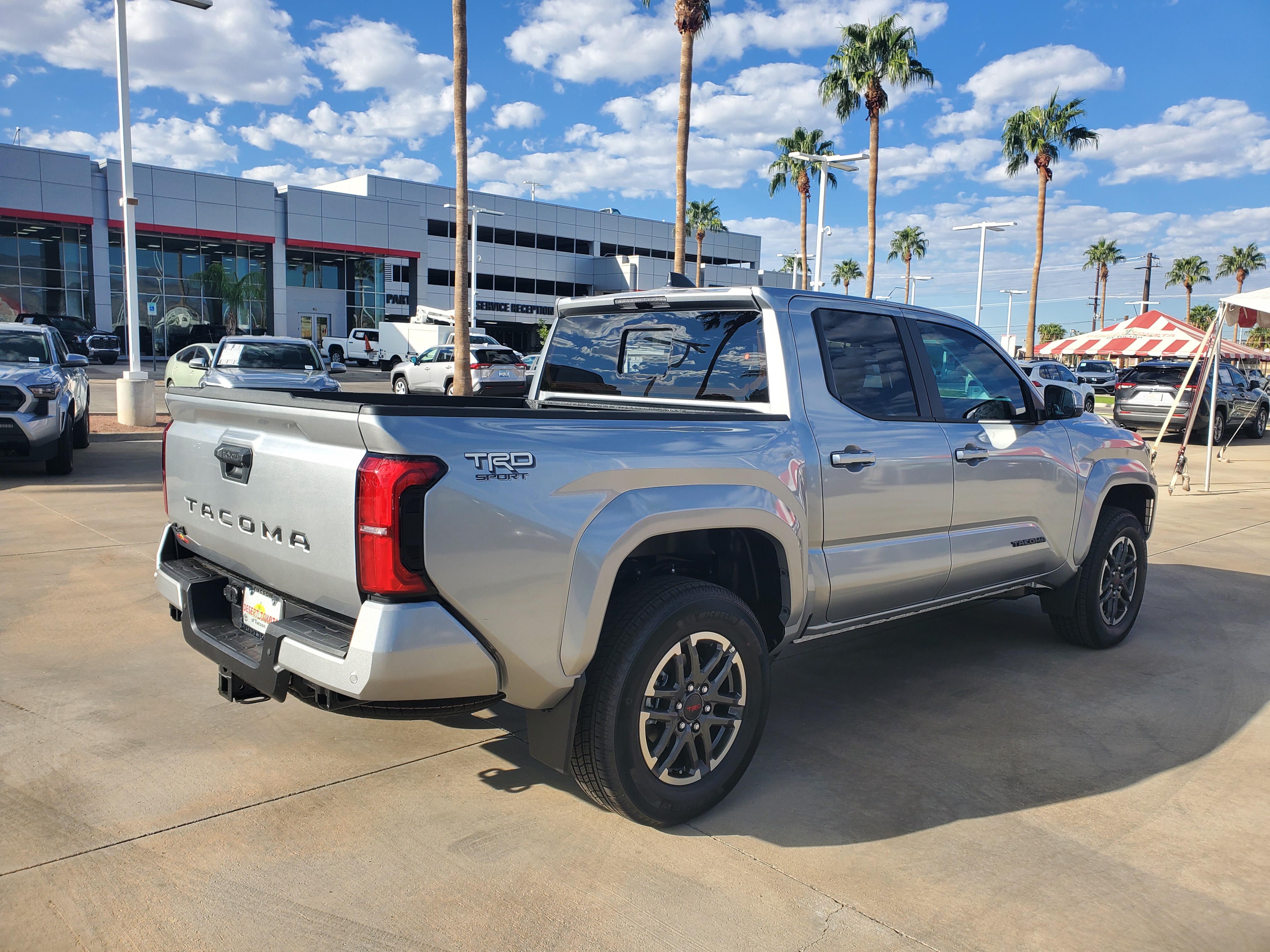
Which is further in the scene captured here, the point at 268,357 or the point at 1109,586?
the point at 268,357

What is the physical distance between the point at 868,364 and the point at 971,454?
0.76 meters

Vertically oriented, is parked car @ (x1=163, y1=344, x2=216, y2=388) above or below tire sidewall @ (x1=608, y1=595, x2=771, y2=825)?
above

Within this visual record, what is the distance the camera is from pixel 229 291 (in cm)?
4659

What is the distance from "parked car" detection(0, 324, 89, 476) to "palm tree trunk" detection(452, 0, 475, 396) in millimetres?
7400

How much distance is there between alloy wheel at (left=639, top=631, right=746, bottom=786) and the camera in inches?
124

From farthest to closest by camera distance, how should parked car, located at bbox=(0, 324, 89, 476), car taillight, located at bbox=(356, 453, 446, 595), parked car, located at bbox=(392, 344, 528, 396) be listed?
parked car, located at bbox=(392, 344, 528, 396) < parked car, located at bbox=(0, 324, 89, 476) < car taillight, located at bbox=(356, 453, 446, 595)

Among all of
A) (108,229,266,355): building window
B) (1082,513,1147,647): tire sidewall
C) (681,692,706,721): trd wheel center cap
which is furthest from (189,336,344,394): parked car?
(108,229,266,355): building window

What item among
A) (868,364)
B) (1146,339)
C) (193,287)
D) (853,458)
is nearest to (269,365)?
(868,364)

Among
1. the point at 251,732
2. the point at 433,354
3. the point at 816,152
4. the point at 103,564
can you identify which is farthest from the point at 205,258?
the point at 251,732

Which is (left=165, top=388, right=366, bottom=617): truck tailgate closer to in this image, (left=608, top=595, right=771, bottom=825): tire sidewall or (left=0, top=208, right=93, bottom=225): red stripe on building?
(left=608, top=595, right=771, bottom=825): tire sidewall

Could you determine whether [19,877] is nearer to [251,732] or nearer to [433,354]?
[251,732]

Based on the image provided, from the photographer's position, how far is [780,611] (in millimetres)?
3686

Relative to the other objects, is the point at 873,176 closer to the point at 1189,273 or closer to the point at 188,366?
the point at 188,366

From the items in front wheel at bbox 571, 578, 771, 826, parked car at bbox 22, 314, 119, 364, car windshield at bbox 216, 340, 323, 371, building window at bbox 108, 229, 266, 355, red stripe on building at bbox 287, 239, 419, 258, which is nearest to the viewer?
front wheel at bbox 571, 578, 771, 826
